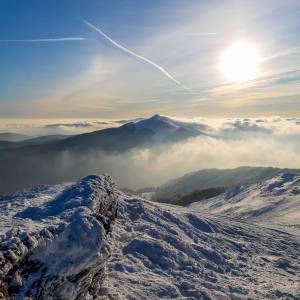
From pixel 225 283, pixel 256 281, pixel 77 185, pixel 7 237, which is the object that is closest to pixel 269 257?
pixel 256 281

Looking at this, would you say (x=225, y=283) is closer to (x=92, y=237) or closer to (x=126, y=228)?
(x=126, y=228)

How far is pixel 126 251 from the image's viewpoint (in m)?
20.1

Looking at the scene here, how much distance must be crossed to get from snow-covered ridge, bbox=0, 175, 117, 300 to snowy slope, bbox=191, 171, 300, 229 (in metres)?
25.1

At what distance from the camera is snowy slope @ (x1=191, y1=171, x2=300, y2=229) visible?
4562 cm

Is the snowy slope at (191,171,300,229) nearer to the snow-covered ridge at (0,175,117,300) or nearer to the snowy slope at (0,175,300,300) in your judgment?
the snowy slope at (0,175,300,300)

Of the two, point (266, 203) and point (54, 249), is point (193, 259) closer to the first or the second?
point (54, 249)

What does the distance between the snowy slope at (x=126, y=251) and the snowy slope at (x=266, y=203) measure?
11.4 m

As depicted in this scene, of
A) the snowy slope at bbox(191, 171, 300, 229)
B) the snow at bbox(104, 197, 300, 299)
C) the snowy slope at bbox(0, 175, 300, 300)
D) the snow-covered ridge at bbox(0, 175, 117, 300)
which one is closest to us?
the snow-covered ridge at bbox(0, 175, 117, 300)

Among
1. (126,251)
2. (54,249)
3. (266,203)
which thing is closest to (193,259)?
(126,251)

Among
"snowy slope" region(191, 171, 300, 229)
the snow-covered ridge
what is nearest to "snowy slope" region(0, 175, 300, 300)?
the snow-covered ridge

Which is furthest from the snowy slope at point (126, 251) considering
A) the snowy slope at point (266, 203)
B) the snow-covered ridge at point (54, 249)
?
the snowy slope at point (266, 203)

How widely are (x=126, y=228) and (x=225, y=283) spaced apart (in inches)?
246

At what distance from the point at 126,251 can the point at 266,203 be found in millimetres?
44479

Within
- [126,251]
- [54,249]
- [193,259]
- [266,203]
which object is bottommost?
[266,203]
